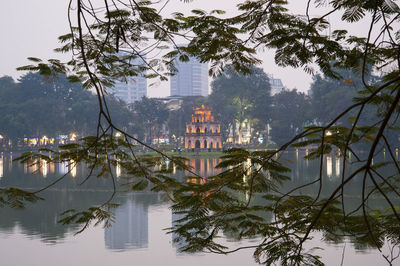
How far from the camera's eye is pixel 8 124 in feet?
220

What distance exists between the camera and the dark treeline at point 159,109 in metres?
70.4

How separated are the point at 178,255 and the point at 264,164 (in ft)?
35.4

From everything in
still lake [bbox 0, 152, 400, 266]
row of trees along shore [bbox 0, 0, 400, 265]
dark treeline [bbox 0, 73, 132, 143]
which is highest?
dark treeline [bbox 0, 73, 132, 143]

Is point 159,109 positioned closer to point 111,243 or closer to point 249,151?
point 111,243

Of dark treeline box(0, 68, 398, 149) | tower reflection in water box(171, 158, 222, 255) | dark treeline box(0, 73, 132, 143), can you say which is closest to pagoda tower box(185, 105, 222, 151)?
dark treeline box(0, 68, 398, 149)

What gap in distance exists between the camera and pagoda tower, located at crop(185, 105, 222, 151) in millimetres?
65625

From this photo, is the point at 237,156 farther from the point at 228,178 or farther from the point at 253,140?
the point at 253,140

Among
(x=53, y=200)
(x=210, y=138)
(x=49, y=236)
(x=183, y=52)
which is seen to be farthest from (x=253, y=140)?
(x=183, y=52)

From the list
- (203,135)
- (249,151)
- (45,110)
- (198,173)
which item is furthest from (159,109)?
(249,151)

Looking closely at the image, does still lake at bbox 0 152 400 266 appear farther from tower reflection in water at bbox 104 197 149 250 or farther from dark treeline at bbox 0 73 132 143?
dark treeline at bbox 0 73 132 143

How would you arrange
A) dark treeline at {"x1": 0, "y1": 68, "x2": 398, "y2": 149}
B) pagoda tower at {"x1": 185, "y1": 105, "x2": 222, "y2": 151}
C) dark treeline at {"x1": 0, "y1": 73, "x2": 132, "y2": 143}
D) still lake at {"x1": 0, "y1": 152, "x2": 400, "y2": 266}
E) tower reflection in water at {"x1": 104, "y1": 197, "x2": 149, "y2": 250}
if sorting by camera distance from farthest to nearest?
dark treeline at {"x1": 0, "y1": 68, "x2": 398, "y2": 149} < dark treeline at {"x1": 0, "y1": 73, "x2": 132, "y2": 143} < pagoda tower at {"x1": 185, "y1": 105, "x2": 222, "y2": 151} < tower reflection in water at {"x1": 104, "y1": 197, "x2": 149, "y2": 250} < still lake at {"x1": 0, "y1": 152, "x2": 400, "y2": 266}

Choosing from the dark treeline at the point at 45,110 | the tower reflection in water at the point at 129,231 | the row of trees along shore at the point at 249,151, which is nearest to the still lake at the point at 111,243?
the tower reflection in water at the point at 129,231

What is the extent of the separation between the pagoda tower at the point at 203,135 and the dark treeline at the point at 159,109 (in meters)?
10.3

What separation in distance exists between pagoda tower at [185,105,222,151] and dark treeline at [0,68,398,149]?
10.3 metres
